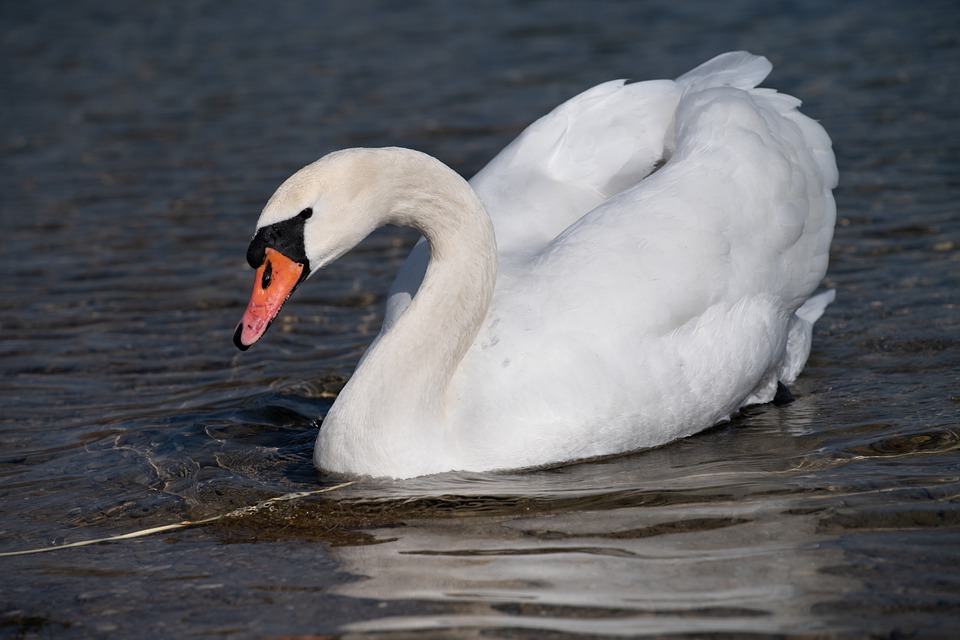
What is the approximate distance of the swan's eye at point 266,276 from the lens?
16.0 feet

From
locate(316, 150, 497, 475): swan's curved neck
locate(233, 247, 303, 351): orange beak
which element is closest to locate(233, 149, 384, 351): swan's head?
locate(233, 247, 303, 351): orange beak

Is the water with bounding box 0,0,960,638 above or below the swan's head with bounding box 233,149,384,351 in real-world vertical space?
below

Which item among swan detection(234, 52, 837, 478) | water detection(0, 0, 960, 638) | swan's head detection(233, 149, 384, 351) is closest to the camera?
water detection(0, 0, 960, 638)

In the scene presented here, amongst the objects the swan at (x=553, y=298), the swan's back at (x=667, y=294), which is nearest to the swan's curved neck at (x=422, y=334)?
the swan at (x=553, y=298)

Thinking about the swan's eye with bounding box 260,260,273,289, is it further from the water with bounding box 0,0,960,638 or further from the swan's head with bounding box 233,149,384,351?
the water with bounding box 0,0,960,638

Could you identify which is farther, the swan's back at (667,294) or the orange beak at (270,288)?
the swan's back at (667,294)

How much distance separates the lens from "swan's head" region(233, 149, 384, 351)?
4812mm

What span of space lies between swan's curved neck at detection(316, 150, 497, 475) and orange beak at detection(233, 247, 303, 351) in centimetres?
47

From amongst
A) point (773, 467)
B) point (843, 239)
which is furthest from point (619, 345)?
point (843, 239)

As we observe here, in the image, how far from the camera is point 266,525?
4.80 m

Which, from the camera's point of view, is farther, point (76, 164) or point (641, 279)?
point (76, 164)

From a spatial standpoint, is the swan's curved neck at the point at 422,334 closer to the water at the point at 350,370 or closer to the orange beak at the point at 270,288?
the water at the point at 350,370

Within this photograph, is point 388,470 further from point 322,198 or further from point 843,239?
point 843,239

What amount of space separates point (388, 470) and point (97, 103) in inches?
330
